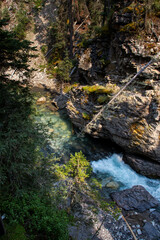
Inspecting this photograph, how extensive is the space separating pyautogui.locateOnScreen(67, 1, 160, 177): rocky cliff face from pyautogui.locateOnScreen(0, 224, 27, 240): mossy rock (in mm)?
5922

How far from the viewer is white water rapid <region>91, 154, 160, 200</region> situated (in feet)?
27.3

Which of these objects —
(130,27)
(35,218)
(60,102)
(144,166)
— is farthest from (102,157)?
(130,27)

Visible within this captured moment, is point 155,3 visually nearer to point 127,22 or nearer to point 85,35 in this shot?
point 127,22

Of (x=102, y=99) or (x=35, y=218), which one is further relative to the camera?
(x=102, y=99)

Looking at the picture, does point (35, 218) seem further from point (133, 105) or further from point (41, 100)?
point (41, 100)

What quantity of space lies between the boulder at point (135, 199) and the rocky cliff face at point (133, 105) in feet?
4.88

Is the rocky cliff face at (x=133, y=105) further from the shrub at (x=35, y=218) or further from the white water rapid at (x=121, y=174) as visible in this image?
the shrub at (x=35, y=218)

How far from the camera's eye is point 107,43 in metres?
12.1

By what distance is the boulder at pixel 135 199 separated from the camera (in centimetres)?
714

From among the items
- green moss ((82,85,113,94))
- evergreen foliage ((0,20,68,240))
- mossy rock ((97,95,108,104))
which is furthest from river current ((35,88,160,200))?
green moss ((82,85,113,94))

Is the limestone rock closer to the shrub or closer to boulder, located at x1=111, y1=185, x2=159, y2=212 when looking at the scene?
boulder, located at x1=111, y1=185, x2=159, y2=212

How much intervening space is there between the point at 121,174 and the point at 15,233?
274 inches

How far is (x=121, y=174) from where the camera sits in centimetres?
910

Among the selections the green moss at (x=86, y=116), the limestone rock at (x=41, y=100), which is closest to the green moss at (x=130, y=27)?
the green moss at (x=86, y=116)
